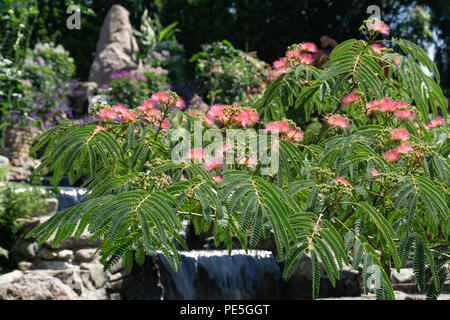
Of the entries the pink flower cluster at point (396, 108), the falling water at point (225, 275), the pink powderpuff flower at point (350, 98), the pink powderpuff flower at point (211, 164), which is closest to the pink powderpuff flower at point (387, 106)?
the pink flower cluster at point (396, 108)

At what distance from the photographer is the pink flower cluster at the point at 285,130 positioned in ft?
7.89

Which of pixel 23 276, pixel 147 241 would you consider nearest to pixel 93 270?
pixel 23 276

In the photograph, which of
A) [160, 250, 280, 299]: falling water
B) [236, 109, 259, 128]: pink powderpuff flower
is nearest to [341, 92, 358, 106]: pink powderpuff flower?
[236, 109, 259, 128]: pink powderpuff flower

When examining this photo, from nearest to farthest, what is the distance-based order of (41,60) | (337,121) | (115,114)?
(115,114)
(337,121)
(41,60)

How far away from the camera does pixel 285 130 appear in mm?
2416

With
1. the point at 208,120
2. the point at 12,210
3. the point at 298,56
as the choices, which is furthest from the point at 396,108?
the point at 12,210

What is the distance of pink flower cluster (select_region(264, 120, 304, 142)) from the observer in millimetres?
2406

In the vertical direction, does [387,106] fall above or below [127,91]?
below

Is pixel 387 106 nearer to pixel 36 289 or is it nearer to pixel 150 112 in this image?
pixel 150 112

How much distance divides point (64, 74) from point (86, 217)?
1103 cm

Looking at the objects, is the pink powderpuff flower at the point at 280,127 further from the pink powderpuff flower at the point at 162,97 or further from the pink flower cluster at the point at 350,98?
the pink flower cluster at the point at 350,98

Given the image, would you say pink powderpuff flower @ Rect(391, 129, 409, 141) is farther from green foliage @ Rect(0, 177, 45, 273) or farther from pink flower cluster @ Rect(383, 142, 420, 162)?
green foliage @ Rect(0, 177, 45, 273)

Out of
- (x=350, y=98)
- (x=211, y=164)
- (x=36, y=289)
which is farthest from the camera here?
(x=36, y=289)

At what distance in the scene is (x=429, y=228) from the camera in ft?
8.54
